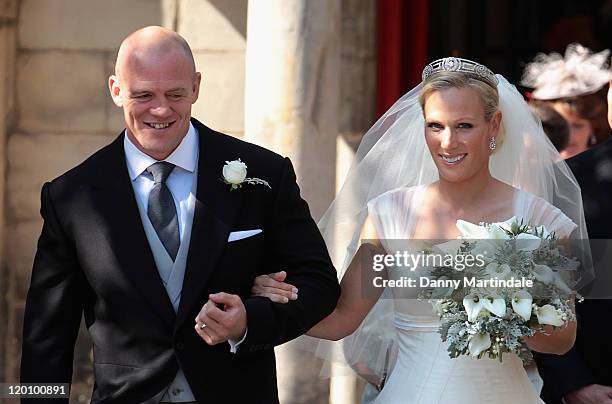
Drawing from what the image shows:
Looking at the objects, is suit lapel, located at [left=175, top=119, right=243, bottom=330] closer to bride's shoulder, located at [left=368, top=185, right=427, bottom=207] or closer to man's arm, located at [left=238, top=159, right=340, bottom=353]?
man's arm, located at [left=238, top=159, right=340, bottom=353]

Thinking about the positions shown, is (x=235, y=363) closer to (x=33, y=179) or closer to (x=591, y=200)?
(x=591, y=200)

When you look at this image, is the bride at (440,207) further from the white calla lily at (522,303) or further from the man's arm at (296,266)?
the white calla lily at (522,303)

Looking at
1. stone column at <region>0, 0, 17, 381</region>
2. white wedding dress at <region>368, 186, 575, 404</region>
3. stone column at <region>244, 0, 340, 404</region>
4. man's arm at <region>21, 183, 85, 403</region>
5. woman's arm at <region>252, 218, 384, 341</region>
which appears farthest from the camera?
stone column at <region>0, 0, 17, 381</region>

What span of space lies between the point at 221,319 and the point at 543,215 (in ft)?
4.14

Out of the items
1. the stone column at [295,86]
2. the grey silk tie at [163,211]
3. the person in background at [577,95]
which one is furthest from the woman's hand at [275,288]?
the person in background at [577,95]

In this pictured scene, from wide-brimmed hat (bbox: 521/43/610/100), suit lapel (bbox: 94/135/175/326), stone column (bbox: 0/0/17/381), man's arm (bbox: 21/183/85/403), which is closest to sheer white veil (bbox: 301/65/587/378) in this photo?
suit lapel (bbox: 94/135/175/326)

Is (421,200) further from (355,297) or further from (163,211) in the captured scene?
(163,211)

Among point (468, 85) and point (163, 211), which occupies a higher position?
point (468, 85)

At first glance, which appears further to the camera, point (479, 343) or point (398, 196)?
point (398, 196)

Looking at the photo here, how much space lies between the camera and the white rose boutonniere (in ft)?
13.3

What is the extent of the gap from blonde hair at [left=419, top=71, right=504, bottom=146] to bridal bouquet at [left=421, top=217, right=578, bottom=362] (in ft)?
1.56

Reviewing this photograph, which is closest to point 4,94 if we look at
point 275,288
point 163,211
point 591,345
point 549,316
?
point 163,211

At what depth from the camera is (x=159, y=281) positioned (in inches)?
155

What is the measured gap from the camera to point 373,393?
4.68m
